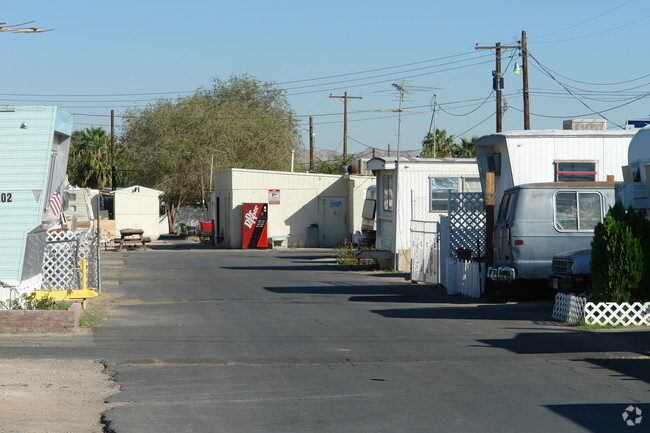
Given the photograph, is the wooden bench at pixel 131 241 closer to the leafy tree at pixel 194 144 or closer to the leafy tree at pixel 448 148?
the leafy tree at pixel 194 144

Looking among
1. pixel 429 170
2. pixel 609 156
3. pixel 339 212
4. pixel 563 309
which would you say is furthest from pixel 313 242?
pixel 563 309

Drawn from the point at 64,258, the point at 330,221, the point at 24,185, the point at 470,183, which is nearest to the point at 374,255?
the point at 470,183

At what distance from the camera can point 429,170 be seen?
88.5 feet

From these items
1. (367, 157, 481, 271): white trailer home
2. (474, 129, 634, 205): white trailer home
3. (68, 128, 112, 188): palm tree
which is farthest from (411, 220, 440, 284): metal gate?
(68, 128, 112, 188): palm tree

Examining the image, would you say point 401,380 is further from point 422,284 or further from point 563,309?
point 422,284

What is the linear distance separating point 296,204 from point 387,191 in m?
12.9

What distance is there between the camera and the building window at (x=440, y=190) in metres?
26.8

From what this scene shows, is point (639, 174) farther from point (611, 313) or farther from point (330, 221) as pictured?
point (330, 221)

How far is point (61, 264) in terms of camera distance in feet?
61.9

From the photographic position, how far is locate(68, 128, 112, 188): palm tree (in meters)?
60.9

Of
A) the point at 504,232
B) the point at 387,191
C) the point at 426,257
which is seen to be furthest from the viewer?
the point at 387,191

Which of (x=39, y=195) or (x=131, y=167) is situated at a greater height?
(x=131, y=167)

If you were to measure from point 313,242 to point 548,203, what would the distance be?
79.9 ft

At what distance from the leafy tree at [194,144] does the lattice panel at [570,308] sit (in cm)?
4085
